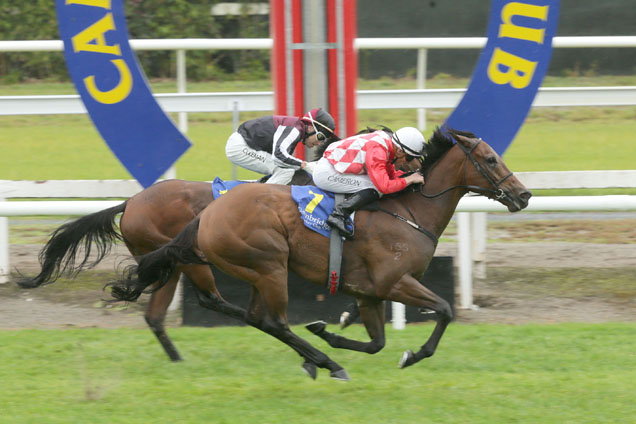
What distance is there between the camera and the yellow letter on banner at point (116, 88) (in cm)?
636

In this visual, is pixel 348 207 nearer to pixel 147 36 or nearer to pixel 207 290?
pixel 207 290

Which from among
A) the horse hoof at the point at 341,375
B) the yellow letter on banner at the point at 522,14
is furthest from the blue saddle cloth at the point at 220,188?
the yellow letter on banner at the point at 522,14

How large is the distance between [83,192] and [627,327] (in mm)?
3975

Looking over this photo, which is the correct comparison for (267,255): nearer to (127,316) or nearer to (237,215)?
(237,215)

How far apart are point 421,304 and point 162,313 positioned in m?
1.68

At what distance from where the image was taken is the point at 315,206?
200 inches

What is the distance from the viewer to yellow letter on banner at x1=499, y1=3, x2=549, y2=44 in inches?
250

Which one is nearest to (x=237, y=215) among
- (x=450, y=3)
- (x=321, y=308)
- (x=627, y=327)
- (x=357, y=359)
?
(x=357, y=359)

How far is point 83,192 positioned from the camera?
699 centimetres

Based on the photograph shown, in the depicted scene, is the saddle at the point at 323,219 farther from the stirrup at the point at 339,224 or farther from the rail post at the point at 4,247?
the rail post at the point at 4,247

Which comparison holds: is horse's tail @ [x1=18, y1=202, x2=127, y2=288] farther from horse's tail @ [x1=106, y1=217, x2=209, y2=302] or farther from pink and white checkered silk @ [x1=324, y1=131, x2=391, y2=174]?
pink and white checkered silk @ [x1=324, y1=131, x2=391, y2=174]

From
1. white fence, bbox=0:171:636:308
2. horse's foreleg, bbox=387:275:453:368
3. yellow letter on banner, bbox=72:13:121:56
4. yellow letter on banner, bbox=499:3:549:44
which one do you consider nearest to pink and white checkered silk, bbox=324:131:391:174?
horse's foreleg, bbox=387:275:453:368

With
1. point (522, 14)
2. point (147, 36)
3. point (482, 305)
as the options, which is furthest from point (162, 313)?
point (147, 36)

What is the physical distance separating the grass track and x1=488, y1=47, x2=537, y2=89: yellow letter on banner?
5.58ft
